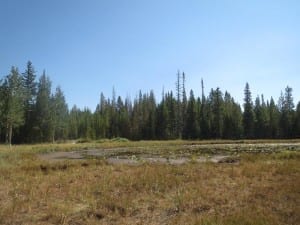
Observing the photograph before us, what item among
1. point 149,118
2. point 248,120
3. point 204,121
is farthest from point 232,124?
point 149,118

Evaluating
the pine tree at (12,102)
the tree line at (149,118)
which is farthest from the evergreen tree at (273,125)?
the pine tree at (12,102)

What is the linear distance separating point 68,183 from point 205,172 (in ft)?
20.1

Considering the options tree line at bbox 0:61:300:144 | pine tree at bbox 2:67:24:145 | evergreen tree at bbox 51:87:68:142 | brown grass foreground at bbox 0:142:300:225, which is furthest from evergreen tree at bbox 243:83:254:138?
brown grass foreground at bbox 0:142:300:225

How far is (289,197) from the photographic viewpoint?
9.55 m

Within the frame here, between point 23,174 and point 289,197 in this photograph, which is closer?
point 289,197

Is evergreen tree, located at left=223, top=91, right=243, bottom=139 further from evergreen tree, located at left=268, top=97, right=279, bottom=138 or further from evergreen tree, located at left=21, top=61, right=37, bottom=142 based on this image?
evergreen tree, located at left=21, top=61, right=37, bottom=142

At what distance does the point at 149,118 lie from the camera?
3780 inches

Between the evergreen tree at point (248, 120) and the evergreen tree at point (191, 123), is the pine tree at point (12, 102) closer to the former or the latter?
the evergreen tree at point (191, 123)

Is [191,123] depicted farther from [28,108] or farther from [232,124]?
[28,108]

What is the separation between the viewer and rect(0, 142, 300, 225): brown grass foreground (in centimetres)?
859

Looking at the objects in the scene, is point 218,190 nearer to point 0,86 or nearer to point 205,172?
point 205,172

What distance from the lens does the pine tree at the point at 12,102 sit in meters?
55.2

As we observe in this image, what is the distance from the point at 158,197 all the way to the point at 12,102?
51.3 m

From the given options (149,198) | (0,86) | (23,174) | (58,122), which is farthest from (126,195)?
(58,122)
